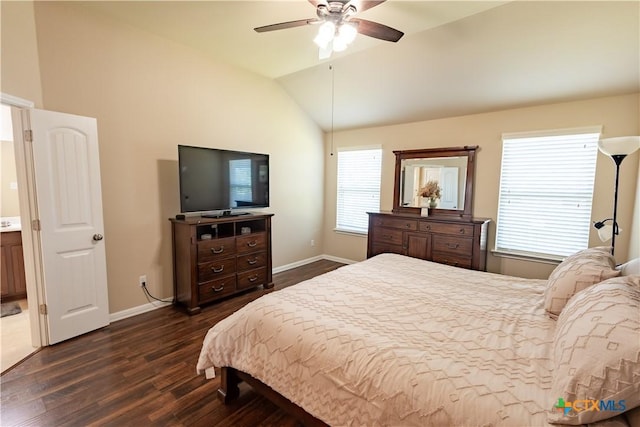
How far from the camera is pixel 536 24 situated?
2580 millimetres

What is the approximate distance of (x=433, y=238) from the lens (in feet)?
12.6

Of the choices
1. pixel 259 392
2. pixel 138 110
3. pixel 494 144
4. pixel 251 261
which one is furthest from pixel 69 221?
pixel 494 144

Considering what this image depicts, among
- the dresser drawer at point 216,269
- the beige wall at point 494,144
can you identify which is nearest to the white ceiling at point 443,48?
the beige wall at point 494,144

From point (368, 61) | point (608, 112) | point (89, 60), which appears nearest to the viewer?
point (89, 60)

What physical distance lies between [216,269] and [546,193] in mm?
4017

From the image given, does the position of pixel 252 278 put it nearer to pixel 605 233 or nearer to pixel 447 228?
pixel 447 228

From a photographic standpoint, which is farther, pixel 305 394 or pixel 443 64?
pixel 443 64

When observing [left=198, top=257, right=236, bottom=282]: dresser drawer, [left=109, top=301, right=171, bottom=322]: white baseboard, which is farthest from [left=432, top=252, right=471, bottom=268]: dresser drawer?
[left=109, top=301, right=171, bottom=322]: white baseboard

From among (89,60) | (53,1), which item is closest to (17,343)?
(89,60)

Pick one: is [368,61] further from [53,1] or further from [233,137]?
[53,1]

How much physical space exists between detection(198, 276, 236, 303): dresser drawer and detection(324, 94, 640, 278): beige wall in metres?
2.40

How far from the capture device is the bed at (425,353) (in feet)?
3.28

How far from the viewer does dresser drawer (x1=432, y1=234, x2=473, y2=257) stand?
141 inches

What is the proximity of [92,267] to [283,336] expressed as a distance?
2.28 metres
